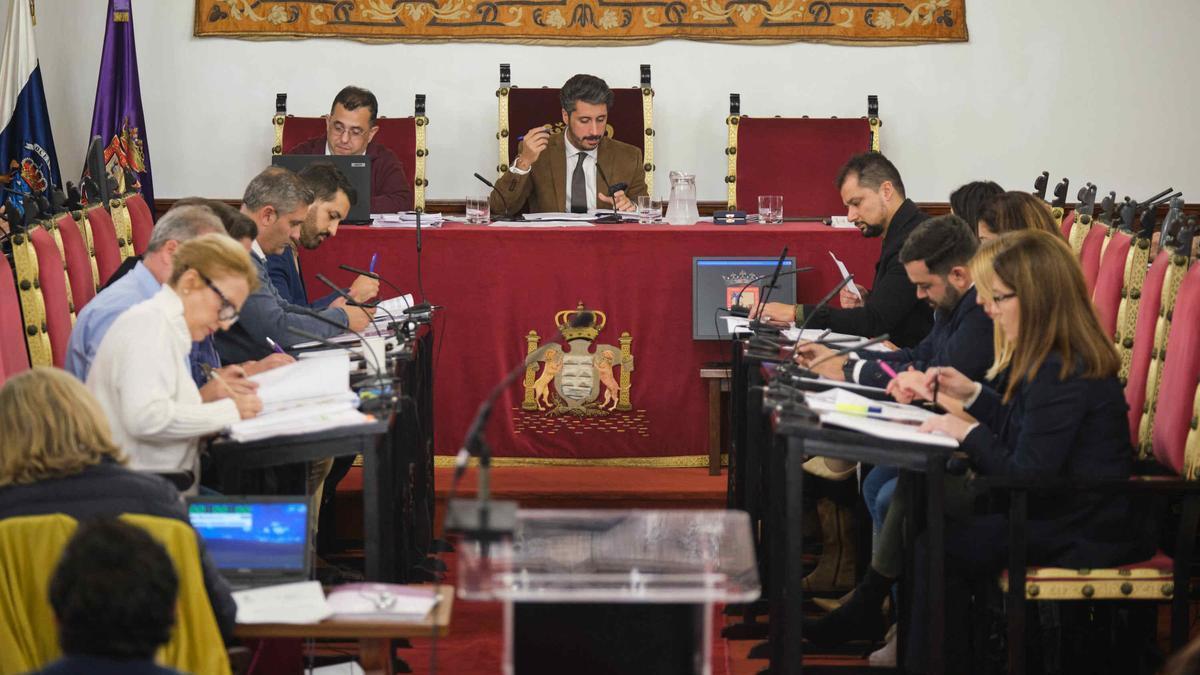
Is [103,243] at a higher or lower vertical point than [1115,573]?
higher

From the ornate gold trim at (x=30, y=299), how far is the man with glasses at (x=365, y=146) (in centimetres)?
232

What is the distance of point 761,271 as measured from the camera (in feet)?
19.8

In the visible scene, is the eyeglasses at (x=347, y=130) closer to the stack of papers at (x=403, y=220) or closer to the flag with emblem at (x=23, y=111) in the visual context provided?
the stack of papers at (x=403, y=220)

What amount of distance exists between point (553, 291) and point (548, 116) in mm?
1614

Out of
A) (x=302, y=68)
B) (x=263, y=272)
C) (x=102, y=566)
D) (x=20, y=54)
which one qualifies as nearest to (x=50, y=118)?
(x=20, y=54)

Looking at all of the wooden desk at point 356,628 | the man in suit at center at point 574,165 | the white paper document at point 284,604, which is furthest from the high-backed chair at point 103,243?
the wooden desk at point 356,628

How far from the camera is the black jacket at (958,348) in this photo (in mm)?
4297

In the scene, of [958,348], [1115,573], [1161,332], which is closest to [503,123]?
[958,348]

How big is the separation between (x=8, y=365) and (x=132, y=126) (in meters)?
3.50

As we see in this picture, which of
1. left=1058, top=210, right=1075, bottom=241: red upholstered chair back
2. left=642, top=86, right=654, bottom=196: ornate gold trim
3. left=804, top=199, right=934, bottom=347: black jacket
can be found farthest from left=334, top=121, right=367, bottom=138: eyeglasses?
left=1058, top=210, right=1075, bottom=241: red upholstered chair back

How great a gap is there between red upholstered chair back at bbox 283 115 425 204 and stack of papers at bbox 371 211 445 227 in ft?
2.88

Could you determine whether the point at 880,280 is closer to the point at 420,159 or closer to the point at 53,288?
the point at 53,288

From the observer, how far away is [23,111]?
745 cm

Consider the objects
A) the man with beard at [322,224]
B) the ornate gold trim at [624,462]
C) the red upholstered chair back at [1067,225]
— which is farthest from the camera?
the ornate gold trim at [624,462]
